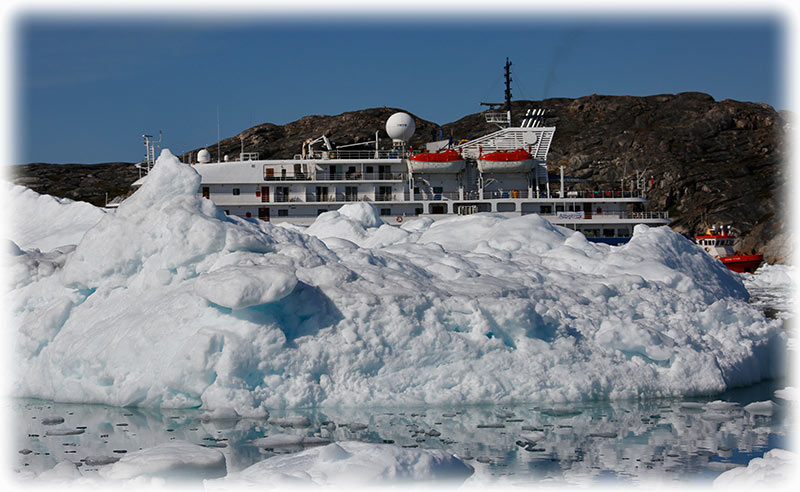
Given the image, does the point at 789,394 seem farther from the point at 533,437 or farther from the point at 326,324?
the point at 326,324

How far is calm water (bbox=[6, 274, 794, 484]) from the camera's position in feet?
30.9

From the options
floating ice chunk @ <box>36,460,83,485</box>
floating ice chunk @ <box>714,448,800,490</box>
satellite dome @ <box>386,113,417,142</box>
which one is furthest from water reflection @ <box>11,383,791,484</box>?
satellite dome @ <box>386,113,417,142</box>

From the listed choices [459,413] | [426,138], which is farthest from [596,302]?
[426,138]

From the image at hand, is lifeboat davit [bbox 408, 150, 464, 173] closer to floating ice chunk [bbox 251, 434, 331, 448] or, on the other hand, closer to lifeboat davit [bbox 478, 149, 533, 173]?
lifeboat davit [bbox 478, 149, 533, 173]

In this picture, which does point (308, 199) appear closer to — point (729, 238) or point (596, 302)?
point (596, 302)

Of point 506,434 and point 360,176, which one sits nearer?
point 506,434

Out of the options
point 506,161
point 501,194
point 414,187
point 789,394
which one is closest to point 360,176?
point 414,187

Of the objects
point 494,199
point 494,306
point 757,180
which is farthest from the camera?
point 757,180

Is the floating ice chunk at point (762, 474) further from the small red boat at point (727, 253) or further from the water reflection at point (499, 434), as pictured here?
the small red boat at point (727, 253)

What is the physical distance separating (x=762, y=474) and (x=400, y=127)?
38100 millimetres

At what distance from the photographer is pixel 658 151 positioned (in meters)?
91.9

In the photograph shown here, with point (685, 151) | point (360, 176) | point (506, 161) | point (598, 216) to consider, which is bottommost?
point (598, 216)

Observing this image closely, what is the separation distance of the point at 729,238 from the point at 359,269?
52981mm

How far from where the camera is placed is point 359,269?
14203 mm
